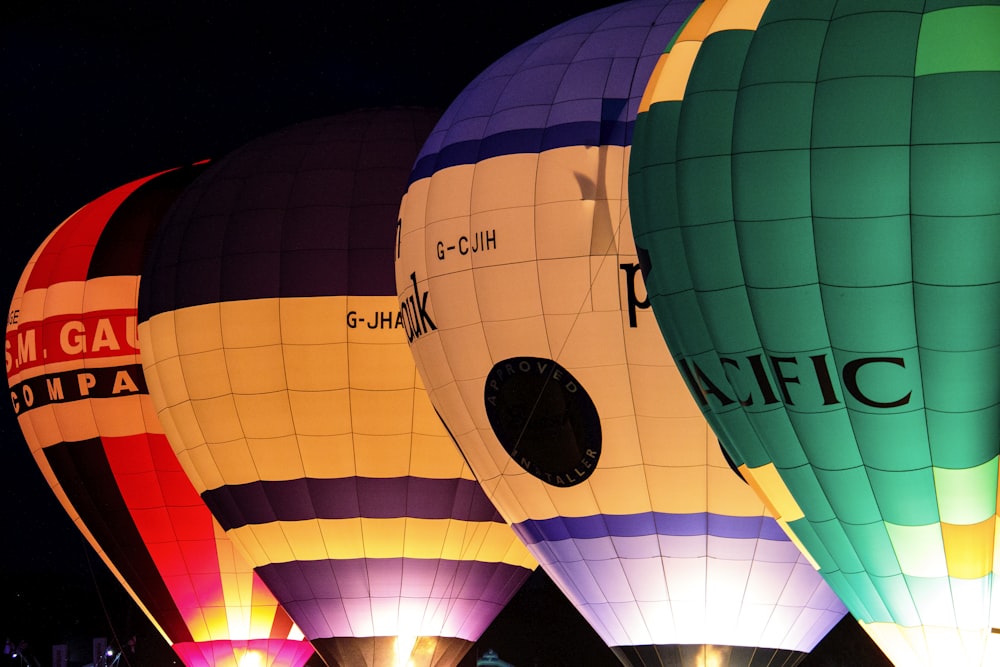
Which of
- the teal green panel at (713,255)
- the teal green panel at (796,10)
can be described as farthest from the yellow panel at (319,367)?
the teal green panel at (796,10)

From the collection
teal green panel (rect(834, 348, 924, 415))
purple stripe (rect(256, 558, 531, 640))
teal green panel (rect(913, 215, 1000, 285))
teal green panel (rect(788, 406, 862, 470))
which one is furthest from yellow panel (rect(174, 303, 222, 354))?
teal green panel (rect(913, 215, 1000, 285))

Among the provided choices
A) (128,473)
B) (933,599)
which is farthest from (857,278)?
(128,473)

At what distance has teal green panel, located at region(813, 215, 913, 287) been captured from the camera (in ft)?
21.7

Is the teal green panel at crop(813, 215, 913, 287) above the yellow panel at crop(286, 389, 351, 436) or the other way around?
the other way around

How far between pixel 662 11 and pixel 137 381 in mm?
4951

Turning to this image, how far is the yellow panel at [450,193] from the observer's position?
9.23 m

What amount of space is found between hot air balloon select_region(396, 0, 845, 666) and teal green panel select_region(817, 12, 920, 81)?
2.05m

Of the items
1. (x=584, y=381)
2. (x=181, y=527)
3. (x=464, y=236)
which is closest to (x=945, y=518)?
(x=584, y=381)

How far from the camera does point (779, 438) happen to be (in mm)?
7195

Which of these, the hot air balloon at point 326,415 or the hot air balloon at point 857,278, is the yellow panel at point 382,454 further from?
the hot air balloon at point 857,278

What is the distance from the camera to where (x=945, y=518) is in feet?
22.7

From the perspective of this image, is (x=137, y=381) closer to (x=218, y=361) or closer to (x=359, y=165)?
(x=218, y=361)

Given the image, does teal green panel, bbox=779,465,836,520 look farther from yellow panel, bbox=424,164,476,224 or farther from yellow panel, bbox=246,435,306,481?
yellow panel, bbox=246,435,306,481

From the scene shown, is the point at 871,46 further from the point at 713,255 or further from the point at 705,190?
the point at 713,255
